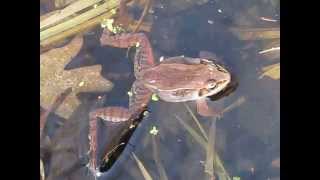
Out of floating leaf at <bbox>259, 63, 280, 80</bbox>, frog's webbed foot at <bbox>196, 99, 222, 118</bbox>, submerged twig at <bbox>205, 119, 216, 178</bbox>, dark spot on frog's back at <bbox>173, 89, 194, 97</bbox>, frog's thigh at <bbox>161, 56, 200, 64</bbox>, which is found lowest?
submerged twig at <bbox>205, 119, 216, 178</bbox>

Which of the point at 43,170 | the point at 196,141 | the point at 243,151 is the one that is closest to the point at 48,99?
the point at 43,170

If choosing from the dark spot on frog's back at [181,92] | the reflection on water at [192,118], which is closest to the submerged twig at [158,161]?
the reflection on water at [192,118]

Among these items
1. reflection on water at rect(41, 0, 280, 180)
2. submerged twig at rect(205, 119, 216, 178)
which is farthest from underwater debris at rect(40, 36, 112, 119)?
submerged twig at rect(205, 119, 216, 178)

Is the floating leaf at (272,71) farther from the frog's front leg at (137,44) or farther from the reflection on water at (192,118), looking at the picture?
the frog's front leg at (137,44)

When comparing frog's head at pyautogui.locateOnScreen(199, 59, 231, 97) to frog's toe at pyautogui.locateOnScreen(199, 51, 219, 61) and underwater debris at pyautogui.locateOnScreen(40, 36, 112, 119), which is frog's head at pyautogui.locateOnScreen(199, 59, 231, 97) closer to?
frog's toe at pyautogui.locateOnScreen(199, 51, 219, 61)

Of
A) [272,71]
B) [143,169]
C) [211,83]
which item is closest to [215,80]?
[211,83]

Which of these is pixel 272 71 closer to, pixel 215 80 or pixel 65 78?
pixel 215 80
